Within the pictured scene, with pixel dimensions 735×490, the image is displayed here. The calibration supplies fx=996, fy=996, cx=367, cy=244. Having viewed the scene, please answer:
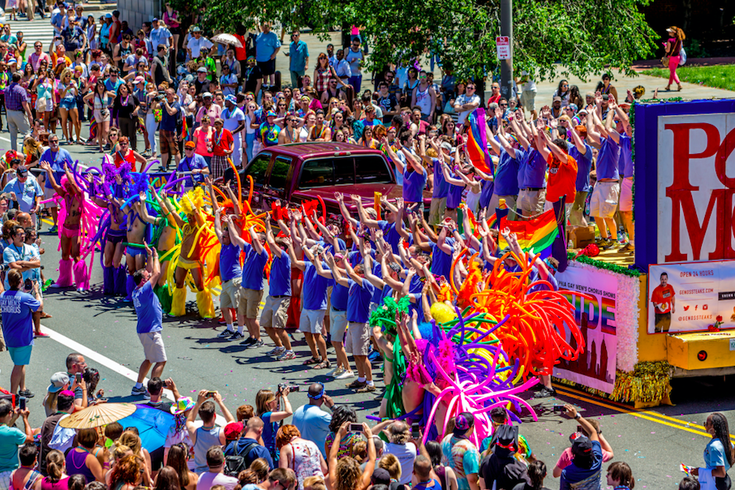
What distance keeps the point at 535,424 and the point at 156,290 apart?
664 centimetres

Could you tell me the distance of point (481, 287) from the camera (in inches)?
418

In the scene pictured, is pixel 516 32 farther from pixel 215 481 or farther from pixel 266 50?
pixel 215 481

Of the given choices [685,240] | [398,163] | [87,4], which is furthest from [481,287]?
[87,4]

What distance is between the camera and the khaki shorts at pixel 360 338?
11.8m

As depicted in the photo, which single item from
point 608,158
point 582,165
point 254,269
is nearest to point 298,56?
point 254,269

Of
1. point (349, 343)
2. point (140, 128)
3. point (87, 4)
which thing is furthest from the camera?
point (87, 4)

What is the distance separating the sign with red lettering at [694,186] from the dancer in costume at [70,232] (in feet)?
30.0

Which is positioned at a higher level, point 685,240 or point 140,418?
point 685,240

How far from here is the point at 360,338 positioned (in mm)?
11766

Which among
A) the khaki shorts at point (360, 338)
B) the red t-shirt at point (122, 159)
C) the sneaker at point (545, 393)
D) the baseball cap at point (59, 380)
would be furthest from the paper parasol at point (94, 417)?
the red t-shirt at point (122, 159)

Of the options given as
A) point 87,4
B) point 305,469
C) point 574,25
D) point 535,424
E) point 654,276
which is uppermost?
point 87,4

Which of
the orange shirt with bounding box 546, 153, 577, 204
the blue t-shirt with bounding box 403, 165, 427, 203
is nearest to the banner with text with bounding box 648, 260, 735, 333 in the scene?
the orange shirt with bounding box 546, 153, 577, 204

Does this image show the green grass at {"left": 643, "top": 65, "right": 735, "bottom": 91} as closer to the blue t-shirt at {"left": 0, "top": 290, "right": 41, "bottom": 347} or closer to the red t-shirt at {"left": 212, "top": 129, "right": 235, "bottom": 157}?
the red t-shirt at {"left": 212, "top": 129, "right": 235, "bottom": 157}

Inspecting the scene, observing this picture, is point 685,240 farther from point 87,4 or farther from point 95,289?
point 87,4
